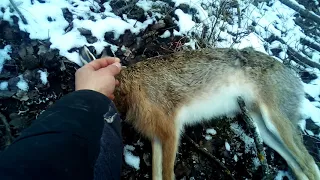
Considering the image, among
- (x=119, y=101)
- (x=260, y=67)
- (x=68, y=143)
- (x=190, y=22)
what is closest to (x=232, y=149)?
(x=260, y=67)

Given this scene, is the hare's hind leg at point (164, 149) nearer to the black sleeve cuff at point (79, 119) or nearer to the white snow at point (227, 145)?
Answer: the white snow at point (227, 145)

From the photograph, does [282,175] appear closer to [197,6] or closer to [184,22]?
[184,22]

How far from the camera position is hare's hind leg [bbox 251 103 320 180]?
3.73 metres

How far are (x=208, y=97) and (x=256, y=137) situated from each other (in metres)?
0.79

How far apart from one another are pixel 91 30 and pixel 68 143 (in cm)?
291

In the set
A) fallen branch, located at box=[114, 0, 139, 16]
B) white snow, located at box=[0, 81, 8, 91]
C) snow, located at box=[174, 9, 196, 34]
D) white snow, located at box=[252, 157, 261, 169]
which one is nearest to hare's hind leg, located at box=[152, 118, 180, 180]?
white snow, located at box=[252, 157, 261, 169]

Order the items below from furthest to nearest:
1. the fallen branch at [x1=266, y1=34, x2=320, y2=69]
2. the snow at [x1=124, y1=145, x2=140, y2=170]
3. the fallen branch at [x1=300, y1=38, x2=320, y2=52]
Answer: the fallen branch at [x1=300, y1=38, x2=320, y2=52], the fallen branch at [x1=266, y1=34, x2=320, y2=69], the snow at [x1=124, y1=145, x2=140, y2=170]

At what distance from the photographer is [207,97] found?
403 centimetres

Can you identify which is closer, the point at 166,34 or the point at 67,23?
the point at 67,23

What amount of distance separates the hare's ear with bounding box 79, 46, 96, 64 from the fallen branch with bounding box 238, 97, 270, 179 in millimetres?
2055

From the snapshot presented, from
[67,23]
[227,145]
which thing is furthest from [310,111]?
[67,23]

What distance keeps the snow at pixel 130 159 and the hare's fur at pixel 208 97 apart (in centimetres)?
20

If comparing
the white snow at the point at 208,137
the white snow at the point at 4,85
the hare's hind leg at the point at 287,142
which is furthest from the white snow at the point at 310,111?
the white snow at the point at 4,85

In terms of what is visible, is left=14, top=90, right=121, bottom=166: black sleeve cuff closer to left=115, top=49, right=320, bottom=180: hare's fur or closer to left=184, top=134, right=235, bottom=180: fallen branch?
left=115, top=49, right=320, bottom=180: hare's fur
